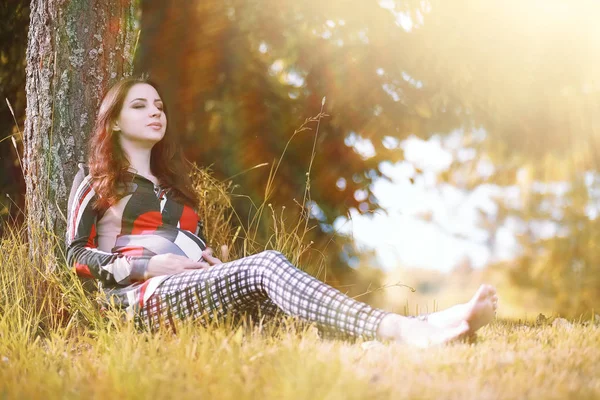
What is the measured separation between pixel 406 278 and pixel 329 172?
0.78 m

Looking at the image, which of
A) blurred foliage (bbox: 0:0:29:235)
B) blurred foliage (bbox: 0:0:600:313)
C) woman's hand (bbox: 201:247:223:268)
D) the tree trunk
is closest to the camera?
woman's hand (bbox: 201:247:223:268)

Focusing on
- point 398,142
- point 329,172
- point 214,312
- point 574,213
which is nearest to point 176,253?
point 214,312

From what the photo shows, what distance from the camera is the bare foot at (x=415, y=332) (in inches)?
69.3

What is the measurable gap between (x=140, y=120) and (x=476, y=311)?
1.40 meters

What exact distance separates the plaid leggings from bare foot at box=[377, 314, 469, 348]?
1.2 inches

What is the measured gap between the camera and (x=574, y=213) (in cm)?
424

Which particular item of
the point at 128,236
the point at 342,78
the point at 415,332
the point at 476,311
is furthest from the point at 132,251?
the point at 342,78

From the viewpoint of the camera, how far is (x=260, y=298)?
2.06 m

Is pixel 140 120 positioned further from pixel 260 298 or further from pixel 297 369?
pixel 297 369

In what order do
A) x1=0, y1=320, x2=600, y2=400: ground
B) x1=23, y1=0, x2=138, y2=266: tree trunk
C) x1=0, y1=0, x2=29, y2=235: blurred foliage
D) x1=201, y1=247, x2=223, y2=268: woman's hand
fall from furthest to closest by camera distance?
1. x1=0, y1=0, x2=29, y2=235: blurred foliage
2. x1=23, y1=0, x2=138, y2=266: tree trunk
3. x1=201, y1=247, x2=223, y2=268: woman's hand
4. x1=0, y1=320, x2=600, y2=400: ground

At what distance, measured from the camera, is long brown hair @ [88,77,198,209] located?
92.4 inches

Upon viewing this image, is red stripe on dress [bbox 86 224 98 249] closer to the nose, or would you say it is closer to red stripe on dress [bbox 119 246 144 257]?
red stripe on dress [bbox 119 246 144 257]

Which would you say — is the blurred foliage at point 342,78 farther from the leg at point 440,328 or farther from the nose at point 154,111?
the leg at point 440,328

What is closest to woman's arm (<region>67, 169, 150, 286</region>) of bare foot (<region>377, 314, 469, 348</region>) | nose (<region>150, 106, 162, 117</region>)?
nose (<region>150, 106, 162, 117</region>)
